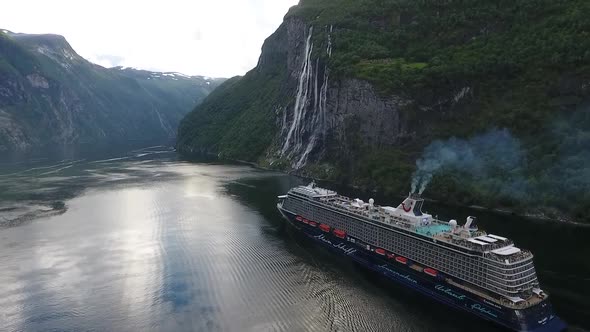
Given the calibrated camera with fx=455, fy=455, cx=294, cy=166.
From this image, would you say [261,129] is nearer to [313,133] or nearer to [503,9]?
[313,133]

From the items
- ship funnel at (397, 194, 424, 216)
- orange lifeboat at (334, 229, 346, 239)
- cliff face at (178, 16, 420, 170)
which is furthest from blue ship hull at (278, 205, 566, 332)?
cliff face at (178, 16, 420, 170)

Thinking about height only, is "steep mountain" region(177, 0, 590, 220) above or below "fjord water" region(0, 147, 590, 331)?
above

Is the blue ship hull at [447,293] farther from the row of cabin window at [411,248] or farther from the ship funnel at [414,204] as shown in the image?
the ship funnel at [414,204]

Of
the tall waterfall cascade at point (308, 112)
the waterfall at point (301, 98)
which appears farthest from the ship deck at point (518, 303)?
the waterfall at point (301, 98)

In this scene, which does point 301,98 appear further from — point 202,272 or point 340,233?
point 202,272

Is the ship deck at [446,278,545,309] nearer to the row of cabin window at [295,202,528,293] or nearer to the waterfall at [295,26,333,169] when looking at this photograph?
the row of cabin window at [295,202,528,293]

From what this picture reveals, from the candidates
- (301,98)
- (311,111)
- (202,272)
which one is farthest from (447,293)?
(301,98)

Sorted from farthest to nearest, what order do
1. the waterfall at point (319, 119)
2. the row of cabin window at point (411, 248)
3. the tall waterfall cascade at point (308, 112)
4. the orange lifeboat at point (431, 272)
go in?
the tall waterfall cascade at point (308, 112)
the waterfall at point (319, 119)
the orange lifeboat at point (431, 272)
the row of cabin window at point (411, 248)
